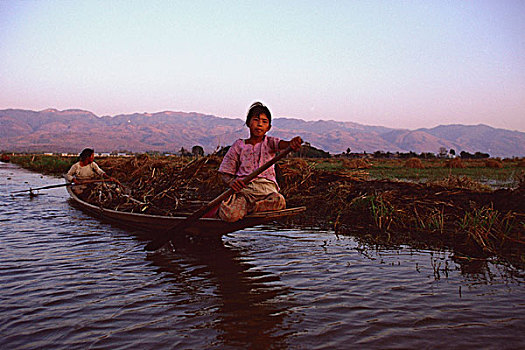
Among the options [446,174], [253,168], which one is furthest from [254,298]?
[446,174]

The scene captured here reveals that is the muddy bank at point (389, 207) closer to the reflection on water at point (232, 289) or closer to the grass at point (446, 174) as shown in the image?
the grass at point (446, 174)

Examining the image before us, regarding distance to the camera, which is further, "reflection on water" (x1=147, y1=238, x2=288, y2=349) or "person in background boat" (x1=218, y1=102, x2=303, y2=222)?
"person in background boat" (x1=218, y1=102, x2=303, y2=222)

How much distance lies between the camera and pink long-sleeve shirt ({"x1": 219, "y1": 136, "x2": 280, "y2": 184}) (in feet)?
15.1

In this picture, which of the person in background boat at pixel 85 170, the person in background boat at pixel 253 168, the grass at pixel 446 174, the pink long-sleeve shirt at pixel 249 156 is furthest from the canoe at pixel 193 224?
the grass at pixel 446 174

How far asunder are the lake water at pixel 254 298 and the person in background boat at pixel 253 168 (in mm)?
654

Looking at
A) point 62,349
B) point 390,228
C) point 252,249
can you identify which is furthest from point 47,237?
point 390,228

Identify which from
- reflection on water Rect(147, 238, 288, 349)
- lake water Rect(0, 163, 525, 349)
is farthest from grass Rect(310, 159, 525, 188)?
A: reflection on water Rect(147, 238, 288, 349)

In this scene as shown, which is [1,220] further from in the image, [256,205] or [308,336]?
[308,336]

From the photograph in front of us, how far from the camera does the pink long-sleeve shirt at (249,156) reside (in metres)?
4.61

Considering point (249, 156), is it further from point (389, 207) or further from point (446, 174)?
point (446, 174)

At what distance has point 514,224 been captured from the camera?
5617mm

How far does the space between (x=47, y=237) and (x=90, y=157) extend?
4.06 meters

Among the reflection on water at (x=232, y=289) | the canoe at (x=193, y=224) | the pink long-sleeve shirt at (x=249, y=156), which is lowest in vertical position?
the reflection on water at (x=232, y=289)

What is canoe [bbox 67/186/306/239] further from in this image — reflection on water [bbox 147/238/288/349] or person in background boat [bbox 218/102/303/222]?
reflection on water [bbox 147/238/288/349]
